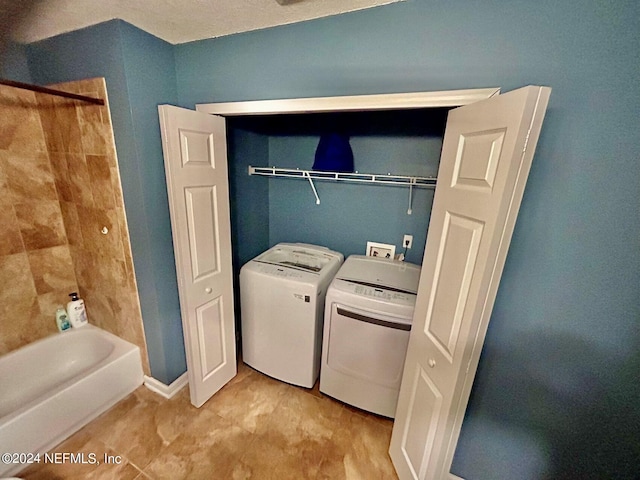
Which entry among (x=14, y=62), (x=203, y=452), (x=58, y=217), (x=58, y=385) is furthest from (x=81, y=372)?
(x=14, y=62)

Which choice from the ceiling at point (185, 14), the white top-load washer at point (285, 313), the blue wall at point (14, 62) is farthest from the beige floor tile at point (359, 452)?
the blue wall at point (14, 62)

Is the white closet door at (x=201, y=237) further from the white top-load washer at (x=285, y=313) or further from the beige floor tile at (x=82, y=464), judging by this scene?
the beige floor tile at (x=82, y=464)

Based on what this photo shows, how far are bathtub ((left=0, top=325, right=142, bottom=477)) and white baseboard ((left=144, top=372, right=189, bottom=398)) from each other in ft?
0.28

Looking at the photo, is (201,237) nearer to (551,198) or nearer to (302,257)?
(302,257)

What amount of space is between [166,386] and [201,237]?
1.13 meters

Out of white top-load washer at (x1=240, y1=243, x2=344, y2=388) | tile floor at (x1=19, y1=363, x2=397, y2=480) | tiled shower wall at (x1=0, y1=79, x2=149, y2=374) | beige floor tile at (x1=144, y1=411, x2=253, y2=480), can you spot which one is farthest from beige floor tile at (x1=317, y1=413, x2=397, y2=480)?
tiled shower wall at (x1=0, y1=79, x2=149, y2=374)

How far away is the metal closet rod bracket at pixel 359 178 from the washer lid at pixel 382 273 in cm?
42

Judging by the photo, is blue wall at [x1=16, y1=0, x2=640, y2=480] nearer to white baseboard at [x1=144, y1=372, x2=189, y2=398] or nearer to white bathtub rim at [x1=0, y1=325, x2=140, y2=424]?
white bathtub rim at [x1=0, y1=325, x2=140, y2=424]

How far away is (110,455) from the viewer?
1.42 meters

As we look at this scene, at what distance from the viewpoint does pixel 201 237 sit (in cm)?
149

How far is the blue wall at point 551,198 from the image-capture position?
79 centimetres

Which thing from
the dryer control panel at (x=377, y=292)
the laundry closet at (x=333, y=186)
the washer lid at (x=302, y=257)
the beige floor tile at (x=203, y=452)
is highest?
the laundry closet at (x=333, y=186)

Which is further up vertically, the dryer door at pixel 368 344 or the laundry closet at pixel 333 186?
the laundry closet at pixel 333 186

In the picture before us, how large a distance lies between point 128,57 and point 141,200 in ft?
2.29
